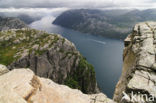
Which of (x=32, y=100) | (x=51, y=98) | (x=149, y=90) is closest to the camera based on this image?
(x=149, y=90)

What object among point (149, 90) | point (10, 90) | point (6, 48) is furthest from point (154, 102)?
point (6, 48)

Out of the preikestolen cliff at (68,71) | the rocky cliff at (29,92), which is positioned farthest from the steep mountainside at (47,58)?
the rocky cliff at (29,92)

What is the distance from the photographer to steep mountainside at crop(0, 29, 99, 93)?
9876 cm

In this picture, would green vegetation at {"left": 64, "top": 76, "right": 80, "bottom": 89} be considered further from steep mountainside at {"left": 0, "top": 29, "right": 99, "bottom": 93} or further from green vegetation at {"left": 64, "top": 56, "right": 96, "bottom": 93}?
green vegetation at {"left": 64, "top": 56, "right": 96, "bottom": 93}

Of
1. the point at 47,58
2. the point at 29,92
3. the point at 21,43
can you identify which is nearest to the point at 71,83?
the point at 47,58

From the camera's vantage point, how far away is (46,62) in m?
106

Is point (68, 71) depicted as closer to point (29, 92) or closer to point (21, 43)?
point (21, 43)

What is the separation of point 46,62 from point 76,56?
40018mm

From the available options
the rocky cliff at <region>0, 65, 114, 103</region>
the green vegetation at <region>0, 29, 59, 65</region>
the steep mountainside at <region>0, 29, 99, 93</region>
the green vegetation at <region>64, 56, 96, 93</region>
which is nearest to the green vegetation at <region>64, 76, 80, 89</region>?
the steep mountainside at <region>0, 29, 99, 93</region>

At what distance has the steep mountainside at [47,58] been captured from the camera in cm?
9876

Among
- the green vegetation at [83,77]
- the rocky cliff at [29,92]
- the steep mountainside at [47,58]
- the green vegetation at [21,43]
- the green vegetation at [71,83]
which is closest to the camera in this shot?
the rocky cliff at [29,92]

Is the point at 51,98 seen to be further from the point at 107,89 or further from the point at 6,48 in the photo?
the point at 107,89

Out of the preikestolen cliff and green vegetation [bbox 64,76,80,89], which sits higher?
the preikestolen cliff

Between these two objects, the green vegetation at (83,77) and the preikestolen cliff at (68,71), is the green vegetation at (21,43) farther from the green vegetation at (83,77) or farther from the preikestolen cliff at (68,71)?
the green vegetation at (83,77)
